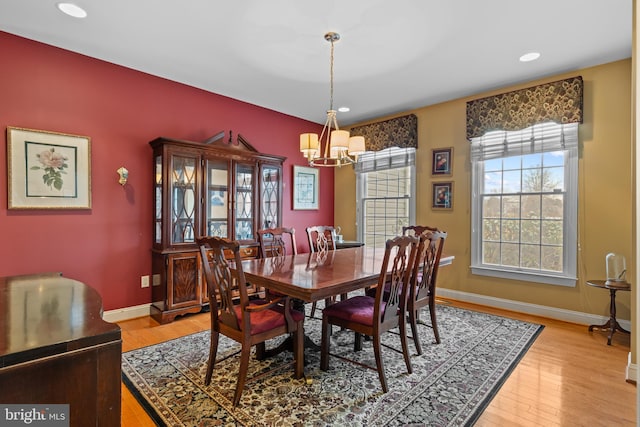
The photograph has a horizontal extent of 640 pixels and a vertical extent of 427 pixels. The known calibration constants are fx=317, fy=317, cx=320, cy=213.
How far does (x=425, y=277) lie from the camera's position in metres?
2.75

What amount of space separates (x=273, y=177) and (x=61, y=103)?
2.41 meters

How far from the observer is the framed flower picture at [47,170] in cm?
286

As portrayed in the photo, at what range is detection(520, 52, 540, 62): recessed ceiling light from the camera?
124 inches

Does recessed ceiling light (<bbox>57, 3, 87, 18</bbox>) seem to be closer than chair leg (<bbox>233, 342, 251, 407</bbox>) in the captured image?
No

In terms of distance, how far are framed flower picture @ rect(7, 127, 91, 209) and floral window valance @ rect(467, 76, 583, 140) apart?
4.52m

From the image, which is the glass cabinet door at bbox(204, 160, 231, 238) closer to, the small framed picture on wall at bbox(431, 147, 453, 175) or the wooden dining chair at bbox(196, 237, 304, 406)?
the wooden dining chair at bbox(196, 237, 304, 406)

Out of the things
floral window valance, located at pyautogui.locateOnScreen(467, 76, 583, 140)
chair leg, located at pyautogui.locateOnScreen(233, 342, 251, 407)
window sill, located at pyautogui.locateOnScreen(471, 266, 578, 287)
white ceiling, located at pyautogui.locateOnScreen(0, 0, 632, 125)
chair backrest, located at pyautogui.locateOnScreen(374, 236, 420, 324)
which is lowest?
chair leg, located at pyautogui.locateOnScreen(233, 342, 251, 407)

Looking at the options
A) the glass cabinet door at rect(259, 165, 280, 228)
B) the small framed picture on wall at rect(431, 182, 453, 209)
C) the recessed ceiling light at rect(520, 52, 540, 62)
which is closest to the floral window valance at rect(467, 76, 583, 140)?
the recessed ceiling light at rect(520, 52, 540, 62)

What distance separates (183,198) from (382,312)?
2.58 meters

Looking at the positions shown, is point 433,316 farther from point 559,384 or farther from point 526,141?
point 526,141

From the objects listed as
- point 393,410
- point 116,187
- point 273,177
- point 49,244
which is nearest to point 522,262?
point 393,410

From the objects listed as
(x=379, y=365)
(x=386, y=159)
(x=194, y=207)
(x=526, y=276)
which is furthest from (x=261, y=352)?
(x=386, y=159)

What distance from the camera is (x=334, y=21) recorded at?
263cm

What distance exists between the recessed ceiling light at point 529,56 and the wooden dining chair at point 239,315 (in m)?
3.31
